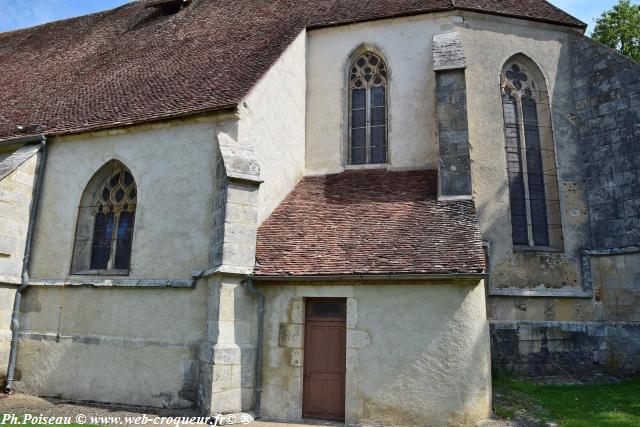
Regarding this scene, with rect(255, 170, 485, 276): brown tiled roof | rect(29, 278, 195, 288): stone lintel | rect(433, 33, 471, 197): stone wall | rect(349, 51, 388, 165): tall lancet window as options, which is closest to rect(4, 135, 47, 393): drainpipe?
rect(29, 278, 195, 288): stone lintel

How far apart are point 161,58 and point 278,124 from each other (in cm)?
424

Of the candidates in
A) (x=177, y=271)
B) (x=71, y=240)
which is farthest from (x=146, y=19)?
(x=177, y=271)

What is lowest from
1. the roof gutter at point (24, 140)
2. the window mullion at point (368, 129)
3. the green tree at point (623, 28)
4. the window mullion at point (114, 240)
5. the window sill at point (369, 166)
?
the window mullion at point (114, 240)

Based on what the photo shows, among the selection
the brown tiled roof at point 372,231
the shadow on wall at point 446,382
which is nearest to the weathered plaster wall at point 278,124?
the brown tiled roof at point 372,231

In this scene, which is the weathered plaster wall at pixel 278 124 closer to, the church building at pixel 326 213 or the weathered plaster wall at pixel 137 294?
the church building at pixel 326 213

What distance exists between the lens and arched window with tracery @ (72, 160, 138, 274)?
386 inches

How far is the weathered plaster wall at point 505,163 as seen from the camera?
34.2 ft

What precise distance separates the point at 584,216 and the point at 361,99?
19.4 feet

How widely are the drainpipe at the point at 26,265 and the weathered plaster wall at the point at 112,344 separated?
118 millimetres

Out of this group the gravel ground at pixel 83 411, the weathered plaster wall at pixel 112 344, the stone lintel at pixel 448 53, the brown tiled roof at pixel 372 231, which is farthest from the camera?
the stone lintel at pixel 448 53

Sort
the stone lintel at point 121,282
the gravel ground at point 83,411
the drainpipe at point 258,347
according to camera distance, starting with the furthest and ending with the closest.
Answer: the stone lintel at point 121,282 < the drainpipe at point 258,347 < the gravel ground at point 83,411

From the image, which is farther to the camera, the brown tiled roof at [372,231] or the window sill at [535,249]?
the window sill at [535,249]

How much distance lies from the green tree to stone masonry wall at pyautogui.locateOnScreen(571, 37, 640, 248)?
21.9ft

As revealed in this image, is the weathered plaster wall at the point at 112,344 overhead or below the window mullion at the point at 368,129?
below
